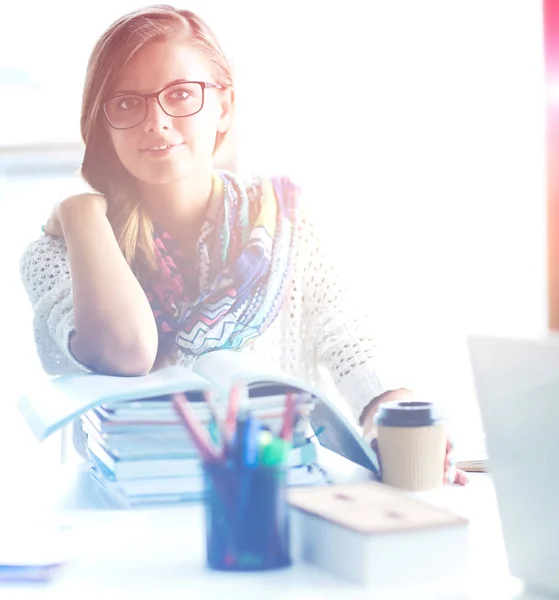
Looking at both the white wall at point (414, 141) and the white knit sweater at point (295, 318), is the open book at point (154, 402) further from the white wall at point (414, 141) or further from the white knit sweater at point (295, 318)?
the white wall at point (414, 141)

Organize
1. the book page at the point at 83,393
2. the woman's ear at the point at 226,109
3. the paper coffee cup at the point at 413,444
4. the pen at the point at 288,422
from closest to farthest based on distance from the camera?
1. the pen at the point at 288,422
2. the book page at the point at 83,393
3. the paper coffee cup at the point at 413,444
4. the woman's ear at the point at 226,109

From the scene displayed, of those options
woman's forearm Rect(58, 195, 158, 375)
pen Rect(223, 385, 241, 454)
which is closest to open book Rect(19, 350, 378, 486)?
pen Rect(223, 385, 241, 454)

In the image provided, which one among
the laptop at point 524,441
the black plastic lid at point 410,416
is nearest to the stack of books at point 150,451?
the black plastic lid at point 410,416

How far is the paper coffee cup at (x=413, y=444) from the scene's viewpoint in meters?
1.02

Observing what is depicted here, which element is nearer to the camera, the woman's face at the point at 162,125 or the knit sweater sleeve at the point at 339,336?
the knit sweater sleeve at the point at 339,336

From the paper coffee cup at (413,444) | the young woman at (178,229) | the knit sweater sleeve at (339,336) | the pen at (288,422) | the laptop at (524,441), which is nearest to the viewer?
the laptop at (524,441)

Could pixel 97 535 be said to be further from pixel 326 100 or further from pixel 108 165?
pixel 326 100

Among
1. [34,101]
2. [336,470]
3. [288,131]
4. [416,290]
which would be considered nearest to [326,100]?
[288,131]

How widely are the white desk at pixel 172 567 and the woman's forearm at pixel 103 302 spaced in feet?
2.15

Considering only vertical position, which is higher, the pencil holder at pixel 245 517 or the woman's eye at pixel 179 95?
the woman's eye at pixel 179 95

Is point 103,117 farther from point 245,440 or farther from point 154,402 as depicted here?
point 245,440

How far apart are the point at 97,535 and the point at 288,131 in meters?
1.26

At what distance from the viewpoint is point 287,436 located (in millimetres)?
739

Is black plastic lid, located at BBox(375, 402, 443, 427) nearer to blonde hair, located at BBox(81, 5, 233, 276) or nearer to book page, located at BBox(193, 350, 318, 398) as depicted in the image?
book page, located at BBox(193, 350, 318, 398)
